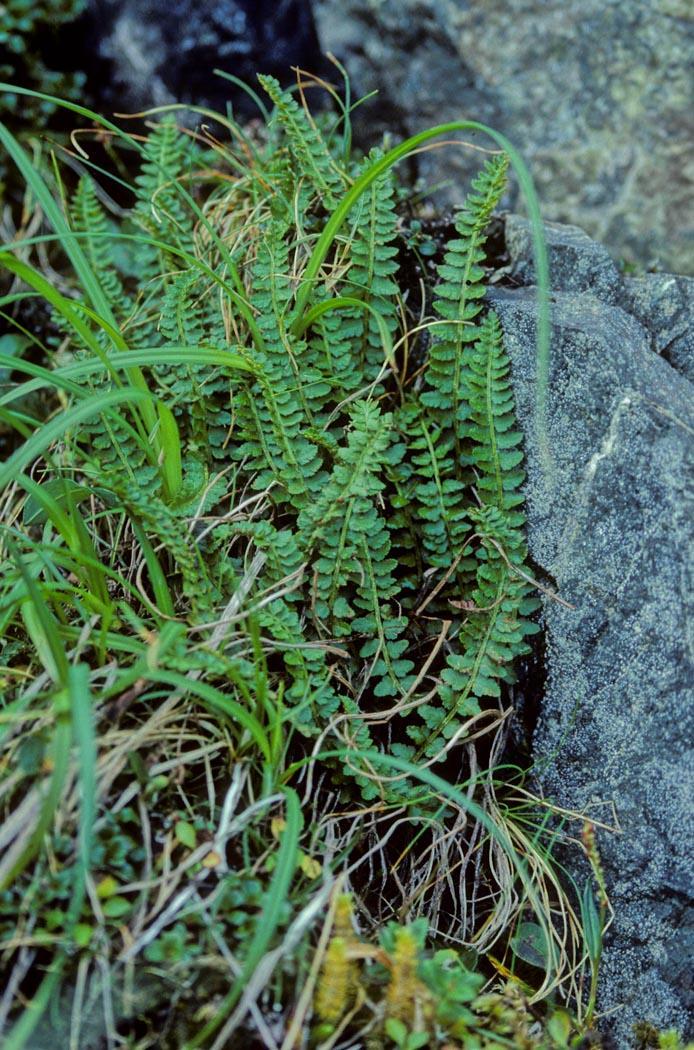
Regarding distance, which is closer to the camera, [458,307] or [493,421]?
[493,421]

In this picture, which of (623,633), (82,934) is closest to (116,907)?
(82,934)

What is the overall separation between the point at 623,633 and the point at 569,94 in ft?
7.30

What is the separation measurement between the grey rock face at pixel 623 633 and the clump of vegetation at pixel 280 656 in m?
0.10

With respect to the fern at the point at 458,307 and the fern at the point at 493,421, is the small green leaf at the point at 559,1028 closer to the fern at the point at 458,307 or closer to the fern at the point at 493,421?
the fern at the point at 493,421

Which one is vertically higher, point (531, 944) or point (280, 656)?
point (280, 656)

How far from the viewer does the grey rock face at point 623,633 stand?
7.27 ft

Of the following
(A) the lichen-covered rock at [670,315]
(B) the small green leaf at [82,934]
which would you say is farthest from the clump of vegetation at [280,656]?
(A) the lichen-covered rock at [670,315]

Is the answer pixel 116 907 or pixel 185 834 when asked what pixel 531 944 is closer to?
pixel 185 834

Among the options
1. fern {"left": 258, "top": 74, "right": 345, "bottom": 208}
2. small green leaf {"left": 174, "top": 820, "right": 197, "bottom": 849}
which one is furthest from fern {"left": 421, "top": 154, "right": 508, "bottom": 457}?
small green leaf {"left": 174, "top": 820, "right": 197, "bottom": 849}

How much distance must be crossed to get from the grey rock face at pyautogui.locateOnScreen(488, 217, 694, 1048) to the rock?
1924mm

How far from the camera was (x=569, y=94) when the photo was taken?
11.4 ft

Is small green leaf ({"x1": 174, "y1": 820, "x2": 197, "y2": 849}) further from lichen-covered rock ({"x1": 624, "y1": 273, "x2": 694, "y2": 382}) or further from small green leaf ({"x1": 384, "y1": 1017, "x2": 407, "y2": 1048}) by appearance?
lichen-covered rock ({"x1": 624, "y1": 273, "x2": 694, "y2": 382})

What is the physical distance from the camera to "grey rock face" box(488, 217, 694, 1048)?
2215 mm

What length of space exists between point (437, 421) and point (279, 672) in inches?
30.3
